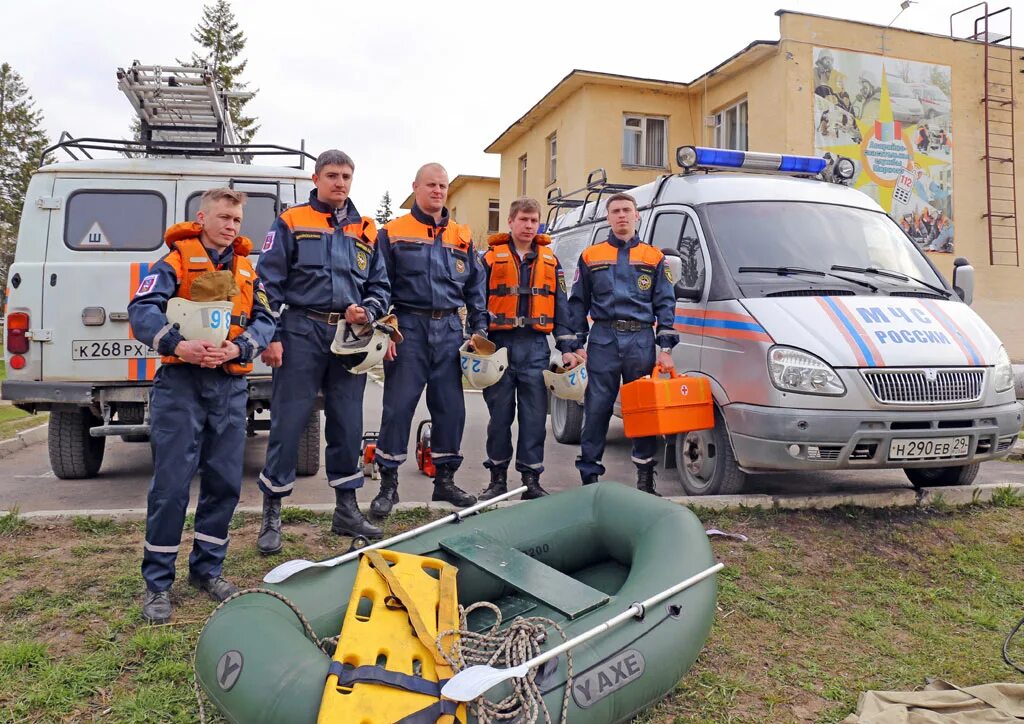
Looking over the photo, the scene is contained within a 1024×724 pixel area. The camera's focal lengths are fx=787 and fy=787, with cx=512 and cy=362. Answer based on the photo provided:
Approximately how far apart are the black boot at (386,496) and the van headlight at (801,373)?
2.53 meters

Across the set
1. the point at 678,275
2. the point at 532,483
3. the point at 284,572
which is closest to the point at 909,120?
the point at 678,275

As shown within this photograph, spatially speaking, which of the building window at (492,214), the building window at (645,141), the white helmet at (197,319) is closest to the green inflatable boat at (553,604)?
the white helmet at (197,319)

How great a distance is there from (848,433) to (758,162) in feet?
10.1

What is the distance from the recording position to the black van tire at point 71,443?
6.45m

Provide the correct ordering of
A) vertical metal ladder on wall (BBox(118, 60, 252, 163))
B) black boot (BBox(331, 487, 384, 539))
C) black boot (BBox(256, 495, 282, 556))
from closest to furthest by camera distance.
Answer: black boot (BBox(256, 495, 282, 556)) → black boot (BBox(331, 487, 384, 539)) → vertical metal ladder on wall (BBox(118, 60, 252, 163))

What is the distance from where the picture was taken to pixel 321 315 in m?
4.46

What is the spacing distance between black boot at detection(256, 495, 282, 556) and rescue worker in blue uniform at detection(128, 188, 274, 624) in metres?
0.51

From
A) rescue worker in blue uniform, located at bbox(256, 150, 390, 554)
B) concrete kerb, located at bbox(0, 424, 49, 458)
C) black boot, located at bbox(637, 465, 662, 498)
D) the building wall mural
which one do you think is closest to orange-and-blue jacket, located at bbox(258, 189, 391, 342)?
rescue worker in blue uniform, located at bbox(256, 150, 390, 554)

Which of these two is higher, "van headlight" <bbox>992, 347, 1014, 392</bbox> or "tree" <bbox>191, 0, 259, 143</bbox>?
"tree" <bbox>191, 0, 259, 143</bbox>

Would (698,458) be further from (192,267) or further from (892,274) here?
(192,267)

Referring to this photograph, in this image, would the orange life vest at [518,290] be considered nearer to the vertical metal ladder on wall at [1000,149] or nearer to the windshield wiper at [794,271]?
the windshield wiper at [794,271]

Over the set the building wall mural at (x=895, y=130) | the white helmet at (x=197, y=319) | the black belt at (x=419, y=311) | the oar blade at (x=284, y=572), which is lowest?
the oar blade at (x=284, y=572)

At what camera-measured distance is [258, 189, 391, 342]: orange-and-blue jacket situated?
4387 mm

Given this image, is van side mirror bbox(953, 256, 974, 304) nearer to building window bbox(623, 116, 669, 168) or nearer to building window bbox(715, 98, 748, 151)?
building window bbox(715, 98, 748, 151)
